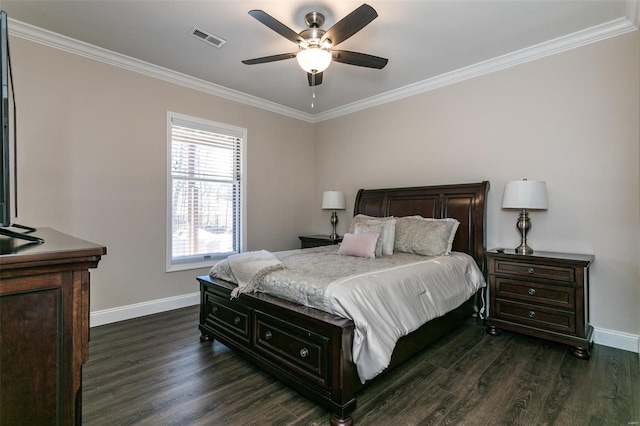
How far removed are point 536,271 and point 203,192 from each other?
3.83 meters

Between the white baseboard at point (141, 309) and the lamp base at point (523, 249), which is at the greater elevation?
the lamp base at point (523, 249)

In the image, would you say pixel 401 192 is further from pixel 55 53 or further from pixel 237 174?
pixel 55 53

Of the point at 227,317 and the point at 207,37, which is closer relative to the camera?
the point at 227,317

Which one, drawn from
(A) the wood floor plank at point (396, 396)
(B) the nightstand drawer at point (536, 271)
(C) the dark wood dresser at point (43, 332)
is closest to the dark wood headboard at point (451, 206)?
(B) the nightstand drawer at point (536, 271)

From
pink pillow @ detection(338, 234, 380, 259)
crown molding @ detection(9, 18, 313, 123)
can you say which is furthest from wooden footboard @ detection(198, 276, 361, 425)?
crown molding @ detection(9, 18, 313, 123)

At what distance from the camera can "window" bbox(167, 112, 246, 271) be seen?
155 inches

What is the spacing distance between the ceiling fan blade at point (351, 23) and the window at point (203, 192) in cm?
240

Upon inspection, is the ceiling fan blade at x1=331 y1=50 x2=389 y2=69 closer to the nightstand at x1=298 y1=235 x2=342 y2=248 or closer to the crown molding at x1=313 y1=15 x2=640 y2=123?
the crown molding at x1=313 y1=15 x2=640 y2=123

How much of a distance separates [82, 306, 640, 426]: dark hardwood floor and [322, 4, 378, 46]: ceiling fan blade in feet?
8.19

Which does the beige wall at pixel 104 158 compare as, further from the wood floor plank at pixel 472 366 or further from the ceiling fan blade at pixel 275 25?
the wood floor plank at pixel 472 366

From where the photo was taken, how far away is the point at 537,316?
9.25 feet

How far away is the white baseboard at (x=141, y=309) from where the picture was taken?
10.8 ft

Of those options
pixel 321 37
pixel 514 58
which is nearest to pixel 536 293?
pixel 514 58

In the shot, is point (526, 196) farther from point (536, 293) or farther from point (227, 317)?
point (227, 317)
